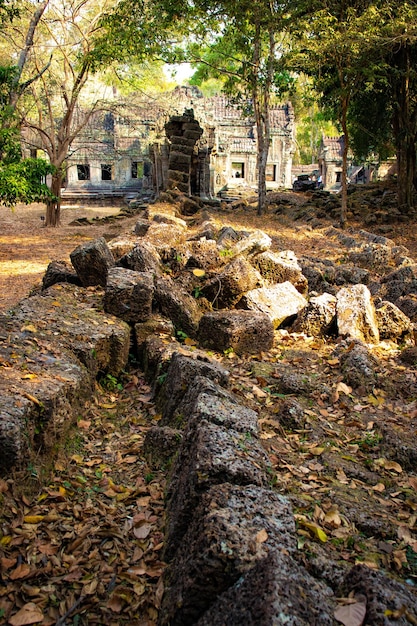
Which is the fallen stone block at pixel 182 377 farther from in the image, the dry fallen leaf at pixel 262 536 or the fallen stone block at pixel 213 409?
the dry fallen leaf at pixel 262 536

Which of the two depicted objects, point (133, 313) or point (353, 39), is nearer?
point (133, 313)

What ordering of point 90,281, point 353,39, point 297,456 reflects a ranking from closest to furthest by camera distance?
point 297,456 → point 90,281 → point 353,39

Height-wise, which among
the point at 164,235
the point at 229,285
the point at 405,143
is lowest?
the point at 229,285

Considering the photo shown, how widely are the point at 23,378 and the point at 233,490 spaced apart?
1.76m

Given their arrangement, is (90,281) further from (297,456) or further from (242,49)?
(242,49)

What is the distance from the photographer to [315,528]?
270 centimetres

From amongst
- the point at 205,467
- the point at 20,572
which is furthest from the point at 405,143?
the point at 20,572

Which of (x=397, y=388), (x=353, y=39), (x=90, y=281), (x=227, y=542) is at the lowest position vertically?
(x=397, y=388)

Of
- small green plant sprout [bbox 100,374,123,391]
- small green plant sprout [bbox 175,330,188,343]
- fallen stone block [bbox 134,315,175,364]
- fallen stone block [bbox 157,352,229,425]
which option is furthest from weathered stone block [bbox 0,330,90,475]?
small green plant sprout [bbox 175,330,188,343]

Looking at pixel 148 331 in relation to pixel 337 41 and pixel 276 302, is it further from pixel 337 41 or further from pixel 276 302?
pixel 337 41

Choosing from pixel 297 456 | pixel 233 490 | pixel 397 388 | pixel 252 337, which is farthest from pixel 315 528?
pixel 252 337

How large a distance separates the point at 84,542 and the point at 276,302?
4.69 metres

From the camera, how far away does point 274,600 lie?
68.7 inches

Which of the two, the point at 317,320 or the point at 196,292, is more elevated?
the point at 196,292
